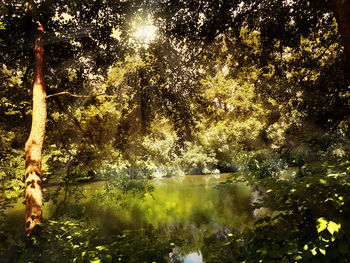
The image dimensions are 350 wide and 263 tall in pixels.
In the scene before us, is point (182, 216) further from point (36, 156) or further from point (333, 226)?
point (333, 226)

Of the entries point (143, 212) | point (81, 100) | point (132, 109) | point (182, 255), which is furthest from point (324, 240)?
point (143, 212)

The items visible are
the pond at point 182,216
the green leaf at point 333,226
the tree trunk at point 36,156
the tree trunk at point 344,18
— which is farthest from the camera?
the pond at point 182,216

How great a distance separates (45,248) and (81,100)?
5677 mm

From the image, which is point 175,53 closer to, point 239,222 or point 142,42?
point 142,42

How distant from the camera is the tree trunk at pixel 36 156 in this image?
4.48m

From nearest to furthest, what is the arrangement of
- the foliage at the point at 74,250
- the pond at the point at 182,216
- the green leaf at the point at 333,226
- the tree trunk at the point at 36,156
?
the green leaf at the point at 333,226 → the foliage at the point at 74,250 → the tree trunk at the point at 36,156 → the pond at the point at 182,216

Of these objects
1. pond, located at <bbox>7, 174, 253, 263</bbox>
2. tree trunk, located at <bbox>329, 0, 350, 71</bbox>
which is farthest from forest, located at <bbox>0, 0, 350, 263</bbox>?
pond, located at <bbox>7, 174, 253, 263</bbox>

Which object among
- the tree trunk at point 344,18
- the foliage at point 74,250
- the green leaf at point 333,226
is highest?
the tree trunk at point 344,18

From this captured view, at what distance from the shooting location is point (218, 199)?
799 inches

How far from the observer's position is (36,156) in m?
4.77

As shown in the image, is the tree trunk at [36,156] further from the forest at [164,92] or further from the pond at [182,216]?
the pond at [182,216]

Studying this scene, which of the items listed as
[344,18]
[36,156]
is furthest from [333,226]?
[36,156]

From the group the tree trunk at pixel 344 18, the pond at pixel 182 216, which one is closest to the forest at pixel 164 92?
the tree trunk at pixel 344 18

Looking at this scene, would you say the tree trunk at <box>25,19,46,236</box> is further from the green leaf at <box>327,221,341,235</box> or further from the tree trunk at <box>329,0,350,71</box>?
the tree trunk at <box>329,0,350,71</box>
